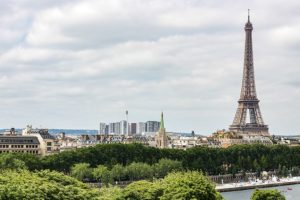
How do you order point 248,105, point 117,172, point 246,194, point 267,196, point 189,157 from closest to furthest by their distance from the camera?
point 267,196 < point 246,194 < point 117,172 < point 189,157 < point 248,105

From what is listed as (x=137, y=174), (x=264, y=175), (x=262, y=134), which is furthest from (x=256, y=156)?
(x=262, y=134)

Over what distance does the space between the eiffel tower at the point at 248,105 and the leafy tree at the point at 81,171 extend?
8889 centimetres

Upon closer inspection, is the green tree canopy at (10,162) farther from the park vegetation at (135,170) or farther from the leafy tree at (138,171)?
the leafy tree at (138,171)

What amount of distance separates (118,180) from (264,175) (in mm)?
38332

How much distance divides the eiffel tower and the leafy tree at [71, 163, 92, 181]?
88.9m

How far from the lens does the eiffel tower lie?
17800 cm

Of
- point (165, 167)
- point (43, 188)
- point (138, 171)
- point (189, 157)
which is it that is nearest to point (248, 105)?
point (189, 157)

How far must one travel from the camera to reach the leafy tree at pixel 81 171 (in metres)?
94.9

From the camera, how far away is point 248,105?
18388cm

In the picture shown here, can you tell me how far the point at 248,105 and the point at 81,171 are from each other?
3750 inches

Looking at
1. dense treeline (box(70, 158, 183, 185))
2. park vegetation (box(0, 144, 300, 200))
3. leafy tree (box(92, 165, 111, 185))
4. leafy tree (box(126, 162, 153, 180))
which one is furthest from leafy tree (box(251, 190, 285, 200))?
leafy tree (box(126, 162, 153, 180))

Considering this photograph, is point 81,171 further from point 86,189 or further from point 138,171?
point 86,189

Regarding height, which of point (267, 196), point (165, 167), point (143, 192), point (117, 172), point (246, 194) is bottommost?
point (246, 194)

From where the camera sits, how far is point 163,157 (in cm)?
11412
